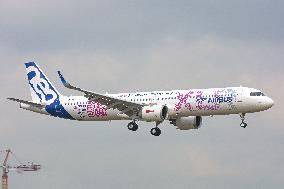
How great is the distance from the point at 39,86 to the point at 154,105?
2234 centimetres

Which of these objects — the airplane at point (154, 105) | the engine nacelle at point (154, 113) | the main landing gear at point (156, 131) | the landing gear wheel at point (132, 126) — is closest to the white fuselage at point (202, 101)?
the airplane at point (154, 105)

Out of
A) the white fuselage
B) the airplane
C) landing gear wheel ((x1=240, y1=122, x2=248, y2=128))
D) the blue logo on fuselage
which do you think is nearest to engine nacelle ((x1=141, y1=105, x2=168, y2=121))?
the airplane

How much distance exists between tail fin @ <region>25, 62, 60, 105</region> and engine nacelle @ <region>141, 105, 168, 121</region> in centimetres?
1704

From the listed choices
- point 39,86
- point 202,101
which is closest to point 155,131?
point 202,101

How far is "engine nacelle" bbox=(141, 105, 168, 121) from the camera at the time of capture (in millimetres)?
109812

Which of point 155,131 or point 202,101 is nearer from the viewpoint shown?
point 202,101

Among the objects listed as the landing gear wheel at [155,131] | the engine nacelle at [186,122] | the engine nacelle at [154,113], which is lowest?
the landing gear wheel at [155,131]

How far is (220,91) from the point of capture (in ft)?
356

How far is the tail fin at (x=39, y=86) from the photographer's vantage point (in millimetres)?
124062

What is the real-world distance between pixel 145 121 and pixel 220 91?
33.9 ft

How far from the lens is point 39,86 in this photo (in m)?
127

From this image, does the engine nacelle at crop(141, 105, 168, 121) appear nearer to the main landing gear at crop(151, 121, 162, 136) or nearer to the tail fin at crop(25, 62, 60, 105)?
the main landing gear at crop(151, 121, 162, 136)

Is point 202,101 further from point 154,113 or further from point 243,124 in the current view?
point 154,113

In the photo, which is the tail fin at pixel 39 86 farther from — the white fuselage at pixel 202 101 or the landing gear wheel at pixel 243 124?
the landing gear wheel at pixel 243 124
